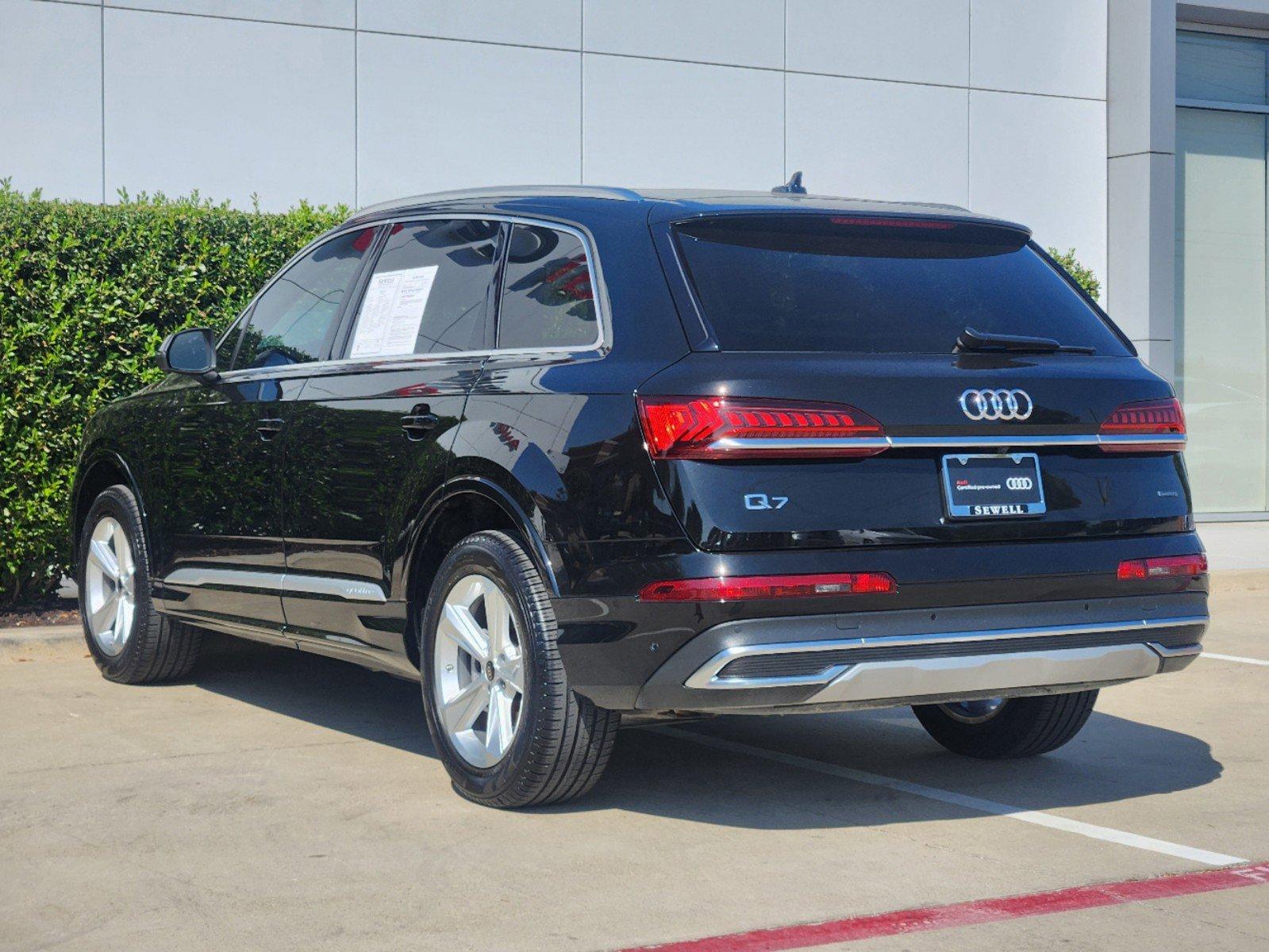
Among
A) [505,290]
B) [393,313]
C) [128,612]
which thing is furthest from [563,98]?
[505,290]

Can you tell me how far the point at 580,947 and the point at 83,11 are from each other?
9044 mm

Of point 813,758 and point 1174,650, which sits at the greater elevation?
point 1174,650

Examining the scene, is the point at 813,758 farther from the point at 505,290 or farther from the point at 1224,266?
the point at 1224,266

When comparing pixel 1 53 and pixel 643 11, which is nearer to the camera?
pixel 1 53

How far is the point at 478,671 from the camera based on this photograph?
5.11 metres

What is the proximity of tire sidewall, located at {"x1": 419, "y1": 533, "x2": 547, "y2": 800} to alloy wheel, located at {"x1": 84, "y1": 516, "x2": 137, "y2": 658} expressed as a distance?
2.38m

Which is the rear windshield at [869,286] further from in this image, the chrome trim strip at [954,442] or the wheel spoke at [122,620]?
the wheel spoke at [122,620]

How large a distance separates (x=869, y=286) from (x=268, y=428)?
2.39m

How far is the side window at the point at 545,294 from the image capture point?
495cm

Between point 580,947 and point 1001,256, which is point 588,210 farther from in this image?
point 580,947

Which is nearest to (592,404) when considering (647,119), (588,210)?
(588,210)

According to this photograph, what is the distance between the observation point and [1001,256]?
520 cm

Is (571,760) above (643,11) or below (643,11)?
below

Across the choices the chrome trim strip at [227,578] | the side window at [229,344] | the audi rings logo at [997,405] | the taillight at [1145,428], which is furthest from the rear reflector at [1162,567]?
the side window at [229,344]
